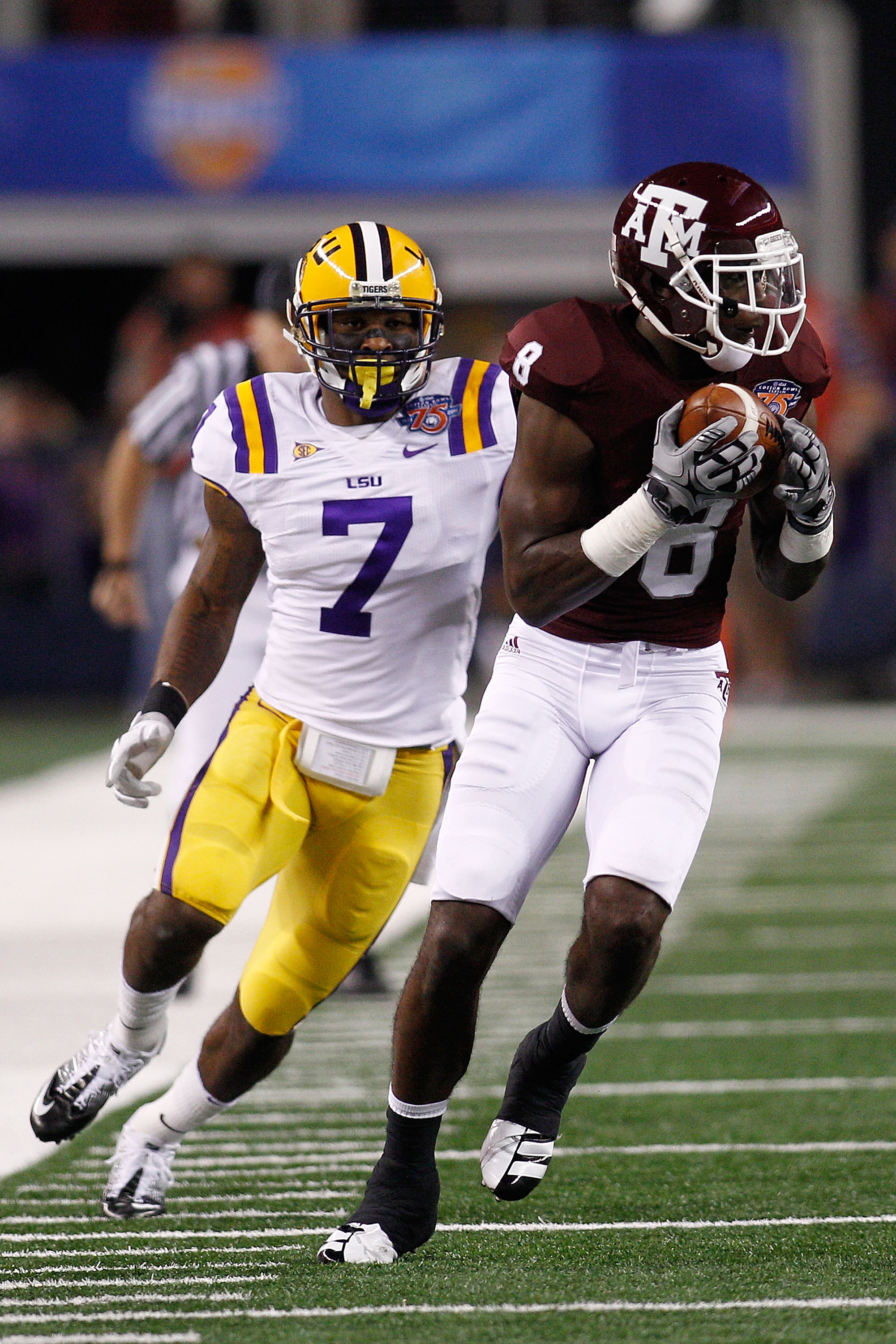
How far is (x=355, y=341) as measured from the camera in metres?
3.74

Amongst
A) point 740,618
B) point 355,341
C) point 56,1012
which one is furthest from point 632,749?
point 740,618

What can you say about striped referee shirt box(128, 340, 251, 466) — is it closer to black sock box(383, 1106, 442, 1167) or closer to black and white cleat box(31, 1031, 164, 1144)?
black and white cleat box(31, 1031, 164, 1144)

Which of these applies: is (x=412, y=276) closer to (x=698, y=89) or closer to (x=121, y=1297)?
(x=121, y=1297)

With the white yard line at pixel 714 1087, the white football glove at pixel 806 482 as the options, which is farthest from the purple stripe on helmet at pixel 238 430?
the white yard line at pixel 714 1087

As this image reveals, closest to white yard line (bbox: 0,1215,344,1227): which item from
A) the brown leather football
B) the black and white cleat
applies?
the black and white cleat

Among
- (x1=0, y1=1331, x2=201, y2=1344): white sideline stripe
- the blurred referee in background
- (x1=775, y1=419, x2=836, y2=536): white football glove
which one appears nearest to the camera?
(x1=0, y1=1331, x2=201, y2=1344): white sideline stripe

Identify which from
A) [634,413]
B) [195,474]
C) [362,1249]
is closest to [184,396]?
[195,474]

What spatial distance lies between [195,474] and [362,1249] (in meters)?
2.02

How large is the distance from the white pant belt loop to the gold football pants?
48cm

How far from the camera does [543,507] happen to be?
3.33 m

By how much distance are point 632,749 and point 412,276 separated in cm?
94

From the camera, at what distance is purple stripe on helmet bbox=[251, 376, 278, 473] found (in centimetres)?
371

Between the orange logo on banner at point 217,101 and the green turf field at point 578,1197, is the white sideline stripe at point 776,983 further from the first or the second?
the orange logo on banner at point 217,101

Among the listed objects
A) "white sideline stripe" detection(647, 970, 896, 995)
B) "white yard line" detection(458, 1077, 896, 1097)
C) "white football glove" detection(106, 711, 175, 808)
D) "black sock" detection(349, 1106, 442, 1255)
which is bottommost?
"white sideline stripe" detection(647, 970, 896, 995)
